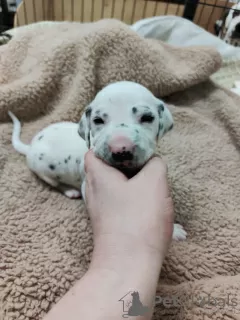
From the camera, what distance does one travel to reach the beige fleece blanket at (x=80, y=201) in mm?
931

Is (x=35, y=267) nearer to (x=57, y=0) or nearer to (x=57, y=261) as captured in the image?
(x=57, y=261)

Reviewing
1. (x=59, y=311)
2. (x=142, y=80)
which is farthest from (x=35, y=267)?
(x=142, y=80)

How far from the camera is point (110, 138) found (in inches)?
→ 35.6

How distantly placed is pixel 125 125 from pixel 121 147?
93 mm

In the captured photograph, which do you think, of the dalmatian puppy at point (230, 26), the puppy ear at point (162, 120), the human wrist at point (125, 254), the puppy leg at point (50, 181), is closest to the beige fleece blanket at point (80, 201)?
the puppy leg at point (50, 181)

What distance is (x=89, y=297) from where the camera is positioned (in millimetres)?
699

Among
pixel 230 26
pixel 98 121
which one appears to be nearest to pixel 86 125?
pixel 98 121

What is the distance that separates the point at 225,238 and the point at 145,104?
525 millimetres

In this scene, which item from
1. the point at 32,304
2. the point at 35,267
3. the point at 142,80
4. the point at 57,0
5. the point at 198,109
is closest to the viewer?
the point at 32,304

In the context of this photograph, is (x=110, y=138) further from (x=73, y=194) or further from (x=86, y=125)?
(x=73, y=194)

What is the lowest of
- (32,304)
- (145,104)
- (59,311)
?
(32,304)

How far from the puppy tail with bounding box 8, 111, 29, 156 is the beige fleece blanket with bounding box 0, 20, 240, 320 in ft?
0.08

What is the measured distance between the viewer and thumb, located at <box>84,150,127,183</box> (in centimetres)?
93

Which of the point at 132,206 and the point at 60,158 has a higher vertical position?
the point at 132,206
